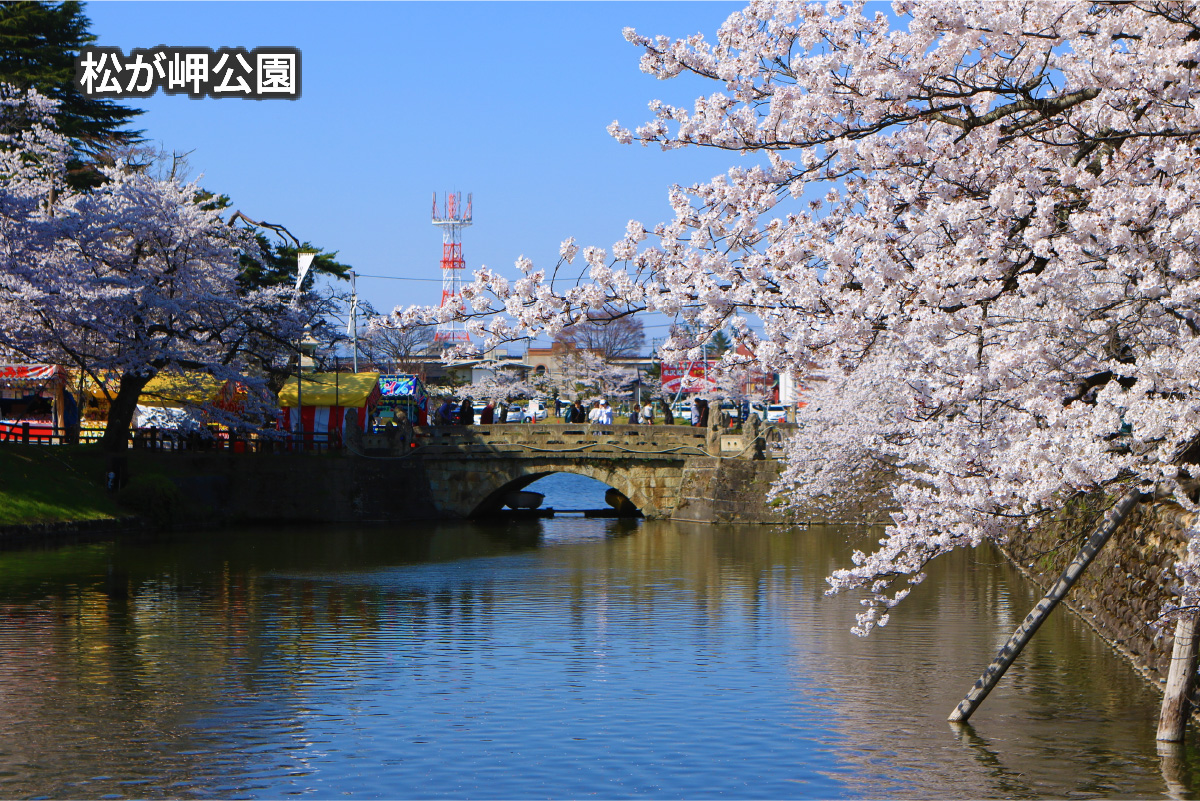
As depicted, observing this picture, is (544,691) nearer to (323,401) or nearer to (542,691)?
(542,691)

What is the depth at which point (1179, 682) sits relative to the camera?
1000cm

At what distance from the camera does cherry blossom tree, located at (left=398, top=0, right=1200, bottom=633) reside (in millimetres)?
7930

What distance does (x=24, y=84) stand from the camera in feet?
123

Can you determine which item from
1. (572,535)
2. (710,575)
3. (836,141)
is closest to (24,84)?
(572,535)

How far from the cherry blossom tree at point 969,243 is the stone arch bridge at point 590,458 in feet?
101

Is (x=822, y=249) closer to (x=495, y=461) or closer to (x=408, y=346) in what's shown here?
(x=495, y=461)

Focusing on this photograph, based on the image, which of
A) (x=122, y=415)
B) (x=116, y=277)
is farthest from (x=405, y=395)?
(x=116, y=277)

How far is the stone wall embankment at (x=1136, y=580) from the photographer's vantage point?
12930mm

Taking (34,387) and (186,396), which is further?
(34,387)

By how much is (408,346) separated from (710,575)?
Result: 5854 centimetres

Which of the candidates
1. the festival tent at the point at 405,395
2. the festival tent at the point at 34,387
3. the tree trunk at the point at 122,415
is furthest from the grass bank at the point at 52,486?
the festival tent at the point at 405,395

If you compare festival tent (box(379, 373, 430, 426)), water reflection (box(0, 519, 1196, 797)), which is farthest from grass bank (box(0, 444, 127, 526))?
festival tent (box(379, 373, 430, 426))

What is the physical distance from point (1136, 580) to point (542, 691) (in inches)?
297

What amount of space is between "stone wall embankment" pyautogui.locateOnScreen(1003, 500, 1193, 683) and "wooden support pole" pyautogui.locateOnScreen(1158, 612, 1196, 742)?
892mm
